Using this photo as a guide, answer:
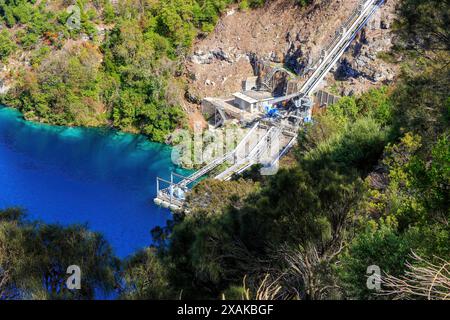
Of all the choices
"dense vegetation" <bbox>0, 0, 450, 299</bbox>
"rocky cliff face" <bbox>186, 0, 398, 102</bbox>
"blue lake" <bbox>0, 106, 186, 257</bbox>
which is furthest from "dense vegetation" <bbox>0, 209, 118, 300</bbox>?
"rocky cliff face" <bbox>186, 0, 398, 102</bbox>

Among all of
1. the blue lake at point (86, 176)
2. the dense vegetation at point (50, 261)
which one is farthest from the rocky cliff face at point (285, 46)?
the dense vegetation at point (50, 261)

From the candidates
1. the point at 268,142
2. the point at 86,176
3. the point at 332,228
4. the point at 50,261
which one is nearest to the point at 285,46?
the point at 268,142

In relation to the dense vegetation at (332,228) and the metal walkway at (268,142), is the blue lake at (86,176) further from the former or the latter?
the dense vegetation at (332,228)

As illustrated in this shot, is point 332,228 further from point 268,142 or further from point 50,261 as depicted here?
point 268,142

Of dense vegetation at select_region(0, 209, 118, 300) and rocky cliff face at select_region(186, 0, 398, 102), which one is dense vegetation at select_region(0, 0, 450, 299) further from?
rocky cliff face at select_region(186, 0, 398, 102)

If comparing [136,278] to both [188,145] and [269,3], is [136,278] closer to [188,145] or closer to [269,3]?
[188,145]
